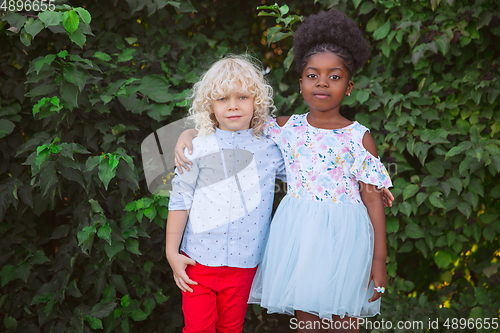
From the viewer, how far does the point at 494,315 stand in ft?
6.92

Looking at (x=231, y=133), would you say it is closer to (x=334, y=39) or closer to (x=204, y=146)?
(x=204, y=146)

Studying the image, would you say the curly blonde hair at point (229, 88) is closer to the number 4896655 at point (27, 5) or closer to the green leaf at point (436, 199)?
the number 4896655 at point (27, 5)

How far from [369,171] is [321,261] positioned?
17.0 inches

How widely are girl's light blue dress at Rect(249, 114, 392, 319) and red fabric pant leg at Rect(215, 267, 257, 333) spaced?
5 centimetres

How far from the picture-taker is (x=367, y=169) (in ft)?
5.27

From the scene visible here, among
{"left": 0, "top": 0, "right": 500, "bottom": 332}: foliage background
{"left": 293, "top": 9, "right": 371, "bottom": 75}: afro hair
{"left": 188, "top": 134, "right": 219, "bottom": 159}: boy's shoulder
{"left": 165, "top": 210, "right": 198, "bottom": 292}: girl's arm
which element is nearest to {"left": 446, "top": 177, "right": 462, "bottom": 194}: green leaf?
{"left": 0, "top": 0, "right": 500, "bottom": 332}: foliage background

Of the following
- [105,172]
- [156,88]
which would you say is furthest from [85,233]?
[156,88]

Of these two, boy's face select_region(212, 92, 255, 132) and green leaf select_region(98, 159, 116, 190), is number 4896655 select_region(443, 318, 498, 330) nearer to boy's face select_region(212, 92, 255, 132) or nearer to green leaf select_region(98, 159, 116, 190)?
boy's face select_region(212, 92, 255, 132)

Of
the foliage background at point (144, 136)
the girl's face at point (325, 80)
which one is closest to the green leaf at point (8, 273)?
the foliage background at point (144, 136)

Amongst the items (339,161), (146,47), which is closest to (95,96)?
(146,47)

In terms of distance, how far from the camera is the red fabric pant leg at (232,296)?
169 centimetres

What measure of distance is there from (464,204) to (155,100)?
1788 millimetres

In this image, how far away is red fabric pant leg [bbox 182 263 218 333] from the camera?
1675 mm

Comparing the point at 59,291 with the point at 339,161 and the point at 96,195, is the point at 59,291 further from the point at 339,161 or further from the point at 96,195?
the point at 339,161
